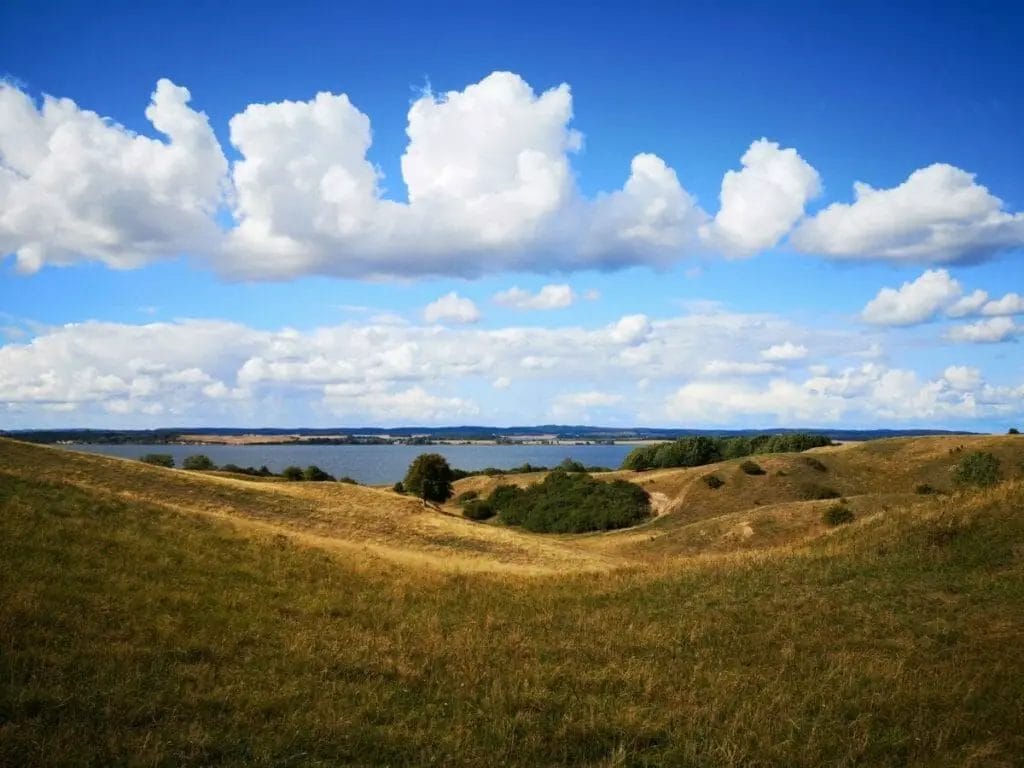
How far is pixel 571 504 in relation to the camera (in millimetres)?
82438

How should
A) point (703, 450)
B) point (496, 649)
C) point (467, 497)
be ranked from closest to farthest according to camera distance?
1. point (496, 649)
2. point (467, 497)
3. point (703, 450)

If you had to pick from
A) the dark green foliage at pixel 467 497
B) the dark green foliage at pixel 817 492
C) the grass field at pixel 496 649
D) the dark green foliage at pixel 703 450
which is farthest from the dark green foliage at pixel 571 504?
the grass field at pixel 496 649

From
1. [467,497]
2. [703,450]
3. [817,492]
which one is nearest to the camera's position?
[817,492]

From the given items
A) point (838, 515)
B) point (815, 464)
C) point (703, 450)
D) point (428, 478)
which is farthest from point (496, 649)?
point (703, 450)

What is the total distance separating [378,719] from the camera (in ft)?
29.1

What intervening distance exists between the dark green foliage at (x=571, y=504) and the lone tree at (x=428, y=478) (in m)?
13.1

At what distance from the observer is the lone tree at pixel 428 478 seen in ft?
238

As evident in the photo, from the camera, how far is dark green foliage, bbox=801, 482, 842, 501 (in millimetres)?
67062

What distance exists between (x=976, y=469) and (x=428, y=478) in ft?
179

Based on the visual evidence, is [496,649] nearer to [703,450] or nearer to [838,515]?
[838,515]

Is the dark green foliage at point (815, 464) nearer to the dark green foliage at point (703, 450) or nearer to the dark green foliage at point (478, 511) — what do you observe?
the dark green foliage at point (703, 450)

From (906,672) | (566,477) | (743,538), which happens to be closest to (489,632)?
(906,672)

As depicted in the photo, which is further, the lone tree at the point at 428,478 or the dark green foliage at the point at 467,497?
the dark green foliage at the point at 467,497

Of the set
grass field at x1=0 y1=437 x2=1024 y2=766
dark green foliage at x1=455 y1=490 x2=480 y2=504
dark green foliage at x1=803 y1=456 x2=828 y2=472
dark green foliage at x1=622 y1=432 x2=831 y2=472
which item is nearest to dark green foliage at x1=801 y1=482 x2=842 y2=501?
dark green foliage at x1=803 y1=456 x2=828 y2=472
